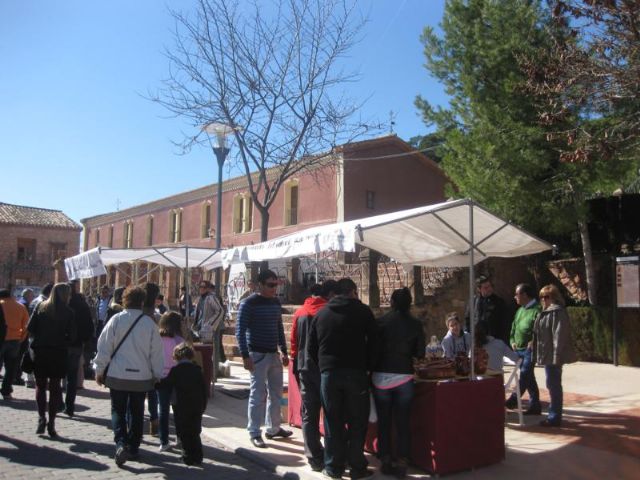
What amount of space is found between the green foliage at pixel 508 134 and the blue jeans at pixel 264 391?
927 cm

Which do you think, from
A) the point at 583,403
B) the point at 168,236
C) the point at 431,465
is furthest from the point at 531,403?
the point at 168,236

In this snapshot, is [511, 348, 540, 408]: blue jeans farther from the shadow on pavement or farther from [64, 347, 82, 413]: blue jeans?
A: [64, 347, 82, 413]: blue jeans

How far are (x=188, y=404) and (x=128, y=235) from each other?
39.8m

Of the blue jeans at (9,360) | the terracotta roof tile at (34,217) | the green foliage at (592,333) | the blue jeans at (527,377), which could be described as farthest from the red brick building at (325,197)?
the terracotta roof tile at (34,217)

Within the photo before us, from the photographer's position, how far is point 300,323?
6.11 metres

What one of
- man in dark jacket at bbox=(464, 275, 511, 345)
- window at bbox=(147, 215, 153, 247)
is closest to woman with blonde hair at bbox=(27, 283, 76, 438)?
man in dark jacket at bbox=(464, 275, 511, 345)

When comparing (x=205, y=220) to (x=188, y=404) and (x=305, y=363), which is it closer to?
(x=188, y=404)

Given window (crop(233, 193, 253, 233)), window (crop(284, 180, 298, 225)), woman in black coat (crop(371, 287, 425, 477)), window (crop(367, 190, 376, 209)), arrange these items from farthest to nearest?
window (crop(233, 193, 253, 233))
window (crop(284, 180, 298, 225))
window (crop(367, 190, 376, 209))
woman in black coat (crop(371, 287, 425, 477))

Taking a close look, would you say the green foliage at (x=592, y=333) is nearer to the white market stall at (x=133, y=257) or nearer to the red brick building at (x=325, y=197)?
the white market stall at (x=133, y=257)

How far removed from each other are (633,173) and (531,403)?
8.33m

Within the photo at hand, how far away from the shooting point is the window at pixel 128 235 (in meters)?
42.9

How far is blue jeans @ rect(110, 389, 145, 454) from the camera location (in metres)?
5.62

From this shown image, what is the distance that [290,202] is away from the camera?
29250mm

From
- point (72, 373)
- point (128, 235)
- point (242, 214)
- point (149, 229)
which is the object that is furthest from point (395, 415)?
point (128, 235)
